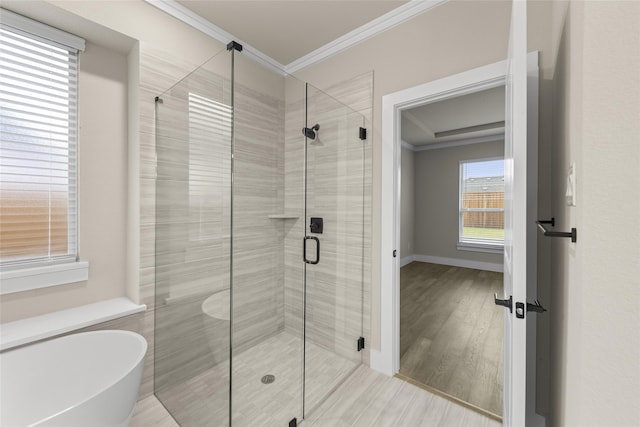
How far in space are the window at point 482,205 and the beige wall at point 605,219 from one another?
522 cm

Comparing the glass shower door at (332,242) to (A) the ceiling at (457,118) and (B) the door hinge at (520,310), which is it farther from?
(A) the ceiling at (457,118)

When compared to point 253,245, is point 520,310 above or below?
below

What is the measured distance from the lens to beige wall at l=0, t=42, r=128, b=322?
1647 millimetres

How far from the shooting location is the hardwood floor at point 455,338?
73.6 inches

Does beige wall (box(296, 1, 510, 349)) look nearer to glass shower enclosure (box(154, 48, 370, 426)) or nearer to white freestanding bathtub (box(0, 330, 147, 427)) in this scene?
glass shower enclosure (box(154, 48, 370, 426))

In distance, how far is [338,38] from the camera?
7.17 ft

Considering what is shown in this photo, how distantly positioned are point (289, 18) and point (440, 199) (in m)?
5.13

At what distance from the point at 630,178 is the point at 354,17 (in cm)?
209

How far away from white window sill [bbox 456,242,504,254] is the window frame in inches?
241

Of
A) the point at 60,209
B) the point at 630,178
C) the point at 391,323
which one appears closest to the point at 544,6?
the point at 630,178

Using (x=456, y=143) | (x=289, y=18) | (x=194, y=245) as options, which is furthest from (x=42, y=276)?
(x=456, y=143)

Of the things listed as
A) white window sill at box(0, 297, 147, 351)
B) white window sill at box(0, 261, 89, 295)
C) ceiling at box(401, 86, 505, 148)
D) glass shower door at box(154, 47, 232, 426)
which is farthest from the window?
Answer: white window sill at box(0, 261, 89, 295)

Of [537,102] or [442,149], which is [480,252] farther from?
[537,102]

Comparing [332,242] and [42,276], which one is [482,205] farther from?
[42,276]
